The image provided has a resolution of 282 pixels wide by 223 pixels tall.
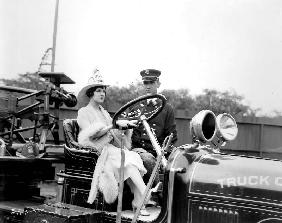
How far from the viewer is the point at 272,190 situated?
2752mm

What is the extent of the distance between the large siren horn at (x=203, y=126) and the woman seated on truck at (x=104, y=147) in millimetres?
534

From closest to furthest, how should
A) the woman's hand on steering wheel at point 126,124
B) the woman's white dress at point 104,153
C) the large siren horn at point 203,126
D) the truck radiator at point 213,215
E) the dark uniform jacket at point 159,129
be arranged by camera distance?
the truck radiator at point 213,215
the large siren horn at point 203,126
the woman's hand on steering wheel at point 126,124
the woman's white dress at point 104,153
the dark uniform jacket at point 159,129

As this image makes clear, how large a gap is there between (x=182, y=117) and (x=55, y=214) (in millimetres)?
8787

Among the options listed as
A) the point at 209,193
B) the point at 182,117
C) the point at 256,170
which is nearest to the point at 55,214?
the point at 209,193

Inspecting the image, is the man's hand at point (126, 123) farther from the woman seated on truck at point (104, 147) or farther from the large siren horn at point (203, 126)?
the large siren horn at point (203, 126)

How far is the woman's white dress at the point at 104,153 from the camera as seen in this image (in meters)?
3.83

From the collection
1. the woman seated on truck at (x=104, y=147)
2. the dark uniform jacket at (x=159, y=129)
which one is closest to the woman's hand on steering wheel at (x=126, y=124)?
the woman seated on truck at (x=104, y=147)

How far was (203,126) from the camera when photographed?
3.25 meters

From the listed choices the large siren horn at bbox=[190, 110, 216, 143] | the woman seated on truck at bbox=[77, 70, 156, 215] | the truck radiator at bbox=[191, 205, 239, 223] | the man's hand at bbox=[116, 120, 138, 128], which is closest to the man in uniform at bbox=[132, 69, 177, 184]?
A: the woman seated on truck at bbox=[77, 70, 156, 215]

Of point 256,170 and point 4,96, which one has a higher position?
point 4,96

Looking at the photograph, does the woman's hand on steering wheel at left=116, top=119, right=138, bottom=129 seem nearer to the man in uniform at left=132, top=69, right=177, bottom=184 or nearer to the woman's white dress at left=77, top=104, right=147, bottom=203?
the woman's white dress at left=77, top=104, right=147, bottom=203

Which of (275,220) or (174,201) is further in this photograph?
(174,201)

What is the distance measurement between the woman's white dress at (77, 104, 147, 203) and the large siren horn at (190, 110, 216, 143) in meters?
0.87

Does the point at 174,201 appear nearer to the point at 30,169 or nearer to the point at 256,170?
the point at 256,170
